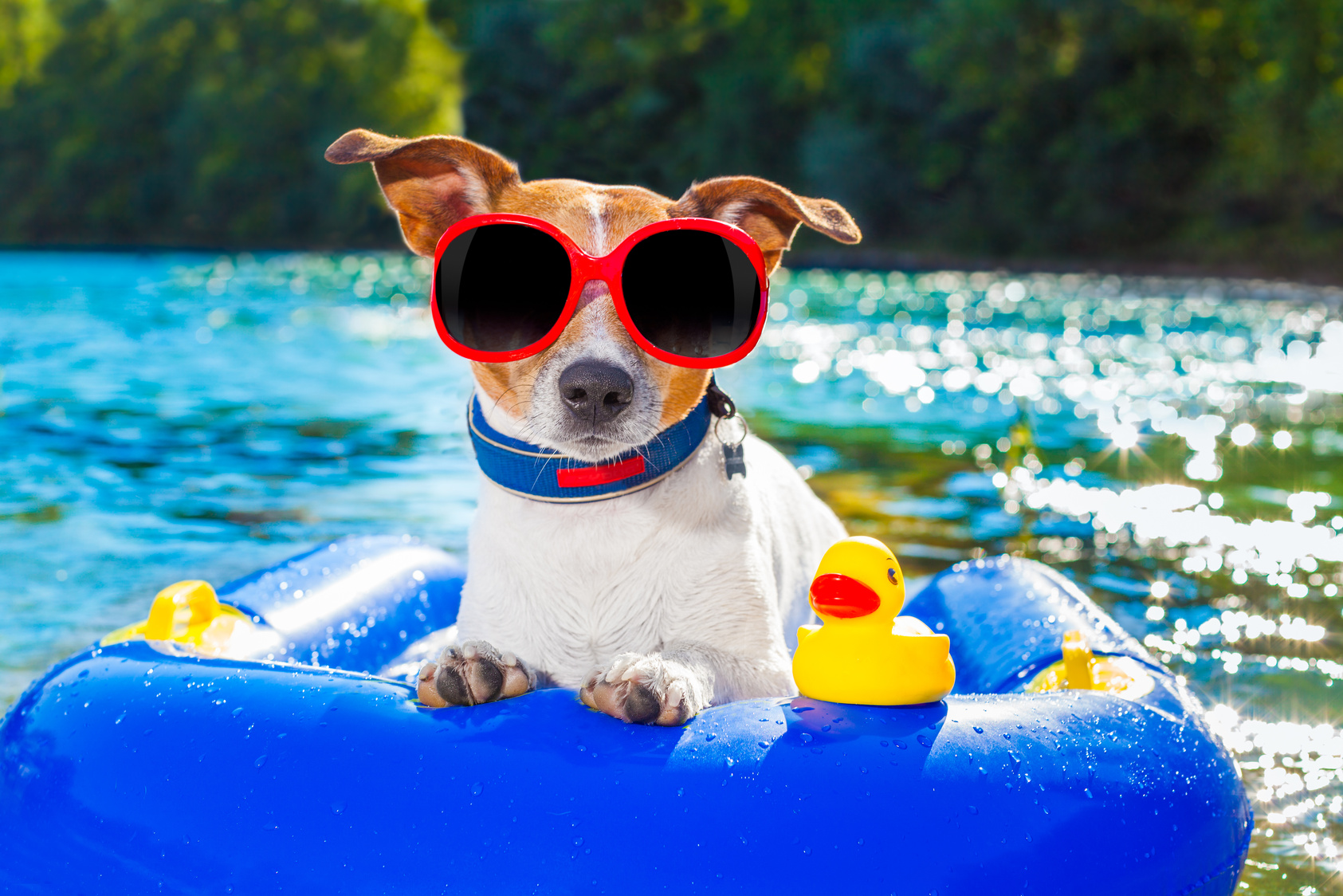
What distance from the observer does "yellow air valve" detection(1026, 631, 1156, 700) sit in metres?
2.90

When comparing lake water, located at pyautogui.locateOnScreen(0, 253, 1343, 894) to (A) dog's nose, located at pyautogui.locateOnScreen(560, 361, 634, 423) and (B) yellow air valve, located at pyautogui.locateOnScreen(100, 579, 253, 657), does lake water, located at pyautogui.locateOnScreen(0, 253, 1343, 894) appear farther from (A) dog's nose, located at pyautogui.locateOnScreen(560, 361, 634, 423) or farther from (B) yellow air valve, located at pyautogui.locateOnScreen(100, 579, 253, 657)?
(A) dog's nose, located at pyautogui.locateOnScreen(560, 361, 634, 423)

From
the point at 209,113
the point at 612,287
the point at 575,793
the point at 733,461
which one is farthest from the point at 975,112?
the point at 575,793

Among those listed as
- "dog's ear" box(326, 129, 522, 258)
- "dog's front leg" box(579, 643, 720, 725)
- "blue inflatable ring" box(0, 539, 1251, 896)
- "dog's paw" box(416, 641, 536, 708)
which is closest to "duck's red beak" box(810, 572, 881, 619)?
"blue inflatable ring" box(0, 539, 1251, 896)

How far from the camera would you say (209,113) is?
51594 mm

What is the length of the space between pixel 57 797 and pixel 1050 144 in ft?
126

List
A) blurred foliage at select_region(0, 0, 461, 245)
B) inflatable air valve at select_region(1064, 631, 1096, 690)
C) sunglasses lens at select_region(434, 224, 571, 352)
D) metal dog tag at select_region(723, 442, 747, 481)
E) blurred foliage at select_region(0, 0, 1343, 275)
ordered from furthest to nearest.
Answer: blurred foliage at select_region(0, 0, 461, 245) < blurred foliage at select_region(0, 0, 1343, 275) < inflatable air valve at select_region(1064, 631, 1096, 690) < metal dog tag at select_region(723, 442, 747, 481) < sunglasses lens at select_region(434, 224, 571, 352)

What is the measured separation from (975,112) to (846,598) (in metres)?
39.1

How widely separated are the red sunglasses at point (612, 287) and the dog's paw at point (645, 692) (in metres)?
0.61

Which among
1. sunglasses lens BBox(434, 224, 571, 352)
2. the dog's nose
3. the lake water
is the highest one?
sunglasses lens BBox(434, 224, 571, 352)

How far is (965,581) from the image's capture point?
3.91 metres

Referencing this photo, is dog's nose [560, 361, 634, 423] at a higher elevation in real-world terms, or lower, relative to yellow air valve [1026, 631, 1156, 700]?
higher

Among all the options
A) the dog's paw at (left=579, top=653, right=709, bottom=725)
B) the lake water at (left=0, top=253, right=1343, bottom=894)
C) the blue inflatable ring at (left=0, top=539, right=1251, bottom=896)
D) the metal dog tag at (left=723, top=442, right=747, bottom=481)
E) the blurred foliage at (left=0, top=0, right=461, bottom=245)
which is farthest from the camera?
the blurred foliage at (left=0, top=0, right=461, bottom=245)

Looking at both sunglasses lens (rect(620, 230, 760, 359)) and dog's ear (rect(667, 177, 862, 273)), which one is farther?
dog's ear (rect(667, 177, 862, 273))

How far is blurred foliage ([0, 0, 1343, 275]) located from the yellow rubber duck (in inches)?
1195
